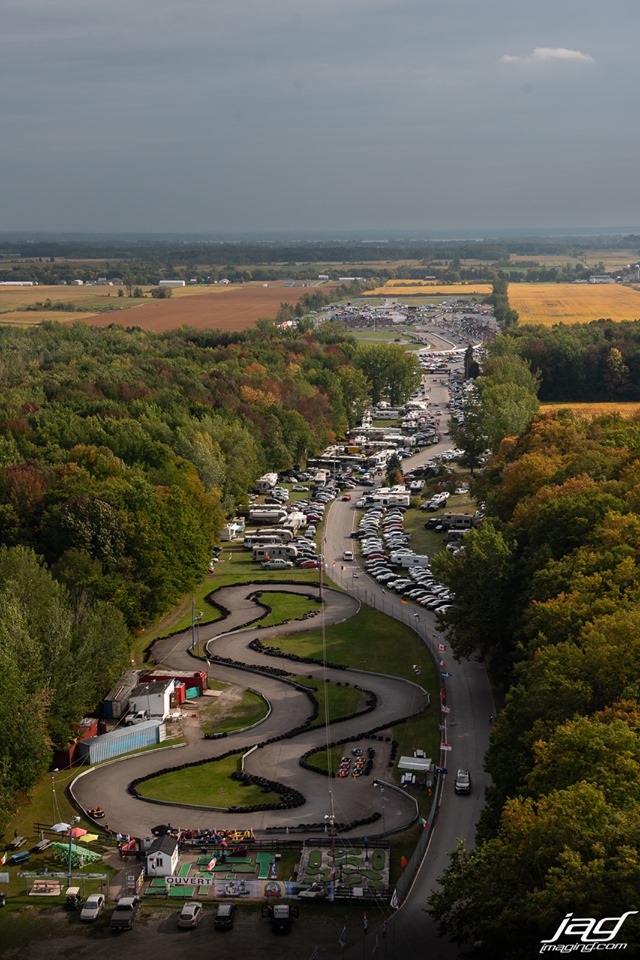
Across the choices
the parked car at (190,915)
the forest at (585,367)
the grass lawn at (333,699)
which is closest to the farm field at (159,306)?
the forest at (585,367)

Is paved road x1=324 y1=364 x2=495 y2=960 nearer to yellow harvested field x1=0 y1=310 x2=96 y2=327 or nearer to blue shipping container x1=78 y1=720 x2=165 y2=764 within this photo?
blue shipping container x1=78 y1=720 x2=165 y2=764

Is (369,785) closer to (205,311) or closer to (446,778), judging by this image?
(446,778)

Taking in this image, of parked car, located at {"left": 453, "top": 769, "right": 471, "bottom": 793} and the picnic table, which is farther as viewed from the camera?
parked car, located at {"left": 453, "top": 769, "right": 471, "bottom": 793}

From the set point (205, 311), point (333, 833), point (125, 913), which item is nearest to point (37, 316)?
point (205, 311)

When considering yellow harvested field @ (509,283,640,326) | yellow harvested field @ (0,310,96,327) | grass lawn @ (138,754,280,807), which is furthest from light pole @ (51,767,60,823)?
yellow harvested field @ (509,283,640,326)

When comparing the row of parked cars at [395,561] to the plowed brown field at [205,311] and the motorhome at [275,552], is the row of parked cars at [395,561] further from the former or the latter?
the plowed brown field at [205,311]

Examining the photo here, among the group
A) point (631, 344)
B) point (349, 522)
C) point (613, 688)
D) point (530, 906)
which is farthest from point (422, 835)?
point (631, 344)
